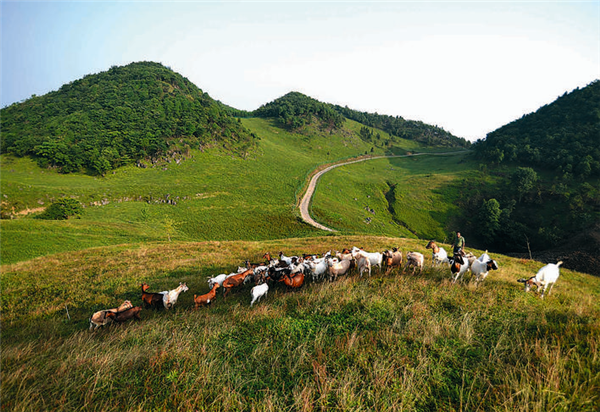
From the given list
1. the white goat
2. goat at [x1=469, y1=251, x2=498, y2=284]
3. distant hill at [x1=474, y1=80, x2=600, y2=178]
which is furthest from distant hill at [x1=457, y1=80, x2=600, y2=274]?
the white goat

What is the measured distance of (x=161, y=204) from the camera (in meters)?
57.1

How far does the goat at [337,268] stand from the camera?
1094 centimetres

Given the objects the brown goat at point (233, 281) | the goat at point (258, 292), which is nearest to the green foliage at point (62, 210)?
the brown goat at point (233, 281)

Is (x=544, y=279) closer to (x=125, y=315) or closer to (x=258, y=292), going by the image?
(x=258, y=292)

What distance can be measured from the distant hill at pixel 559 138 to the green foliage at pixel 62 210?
→ 14606cm

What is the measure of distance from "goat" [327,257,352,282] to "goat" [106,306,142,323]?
26.9 feet

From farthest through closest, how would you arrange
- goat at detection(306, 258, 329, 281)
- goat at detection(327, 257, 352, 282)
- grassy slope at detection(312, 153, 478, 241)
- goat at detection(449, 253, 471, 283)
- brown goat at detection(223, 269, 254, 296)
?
grassy slope at detection(312, 153, 478, 241) < goat at detection(306, 258, 329, 281) < goat at detection(327, 257, 352, 282) < brown goat at detection(223, 269, 254, 296) < goat at detection(449, 253, 471, 283)

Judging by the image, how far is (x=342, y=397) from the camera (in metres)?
3.90

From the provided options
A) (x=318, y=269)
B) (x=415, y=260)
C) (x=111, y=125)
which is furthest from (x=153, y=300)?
(x=111, y=125)

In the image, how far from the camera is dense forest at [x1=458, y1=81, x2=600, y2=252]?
2485 inches

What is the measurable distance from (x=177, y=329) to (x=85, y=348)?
2073mm

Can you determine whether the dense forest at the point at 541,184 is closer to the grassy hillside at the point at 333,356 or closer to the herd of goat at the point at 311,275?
the herd of goat at the point at 311,275

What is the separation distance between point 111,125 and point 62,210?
71758 millimetres

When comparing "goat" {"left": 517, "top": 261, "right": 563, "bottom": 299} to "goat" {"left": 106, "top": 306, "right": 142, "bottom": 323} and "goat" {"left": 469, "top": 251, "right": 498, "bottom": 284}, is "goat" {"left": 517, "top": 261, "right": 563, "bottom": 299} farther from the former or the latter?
"goat" {"left": 106, "top": 306, "right": 142, "bottom": 323}
